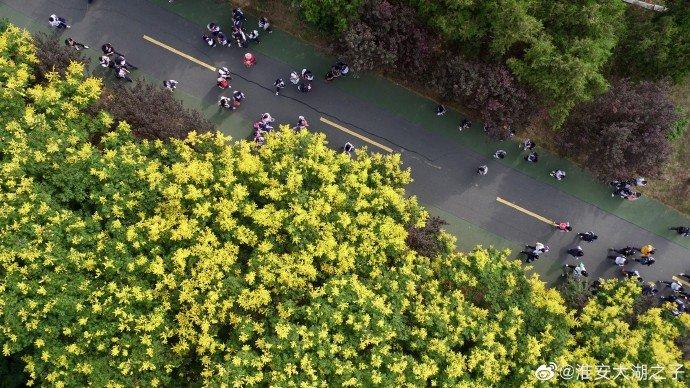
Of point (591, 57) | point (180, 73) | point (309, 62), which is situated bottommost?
point (180, 73)

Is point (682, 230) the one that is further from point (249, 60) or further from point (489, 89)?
point (249, 60)

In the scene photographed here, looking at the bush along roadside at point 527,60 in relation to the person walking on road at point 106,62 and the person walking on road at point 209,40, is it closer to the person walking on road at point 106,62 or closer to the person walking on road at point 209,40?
the person walking on road at point 209,40

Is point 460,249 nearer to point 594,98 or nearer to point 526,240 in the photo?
point 526,240

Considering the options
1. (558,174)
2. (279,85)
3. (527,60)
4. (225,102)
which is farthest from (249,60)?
(558,174)

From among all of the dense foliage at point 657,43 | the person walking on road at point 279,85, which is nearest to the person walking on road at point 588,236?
the dense foliage at point 657,43

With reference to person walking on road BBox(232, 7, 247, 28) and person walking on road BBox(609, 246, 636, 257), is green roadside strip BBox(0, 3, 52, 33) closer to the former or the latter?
person walking on road BBox(232, 7, 247, 28)

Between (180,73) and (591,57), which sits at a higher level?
(591,57)

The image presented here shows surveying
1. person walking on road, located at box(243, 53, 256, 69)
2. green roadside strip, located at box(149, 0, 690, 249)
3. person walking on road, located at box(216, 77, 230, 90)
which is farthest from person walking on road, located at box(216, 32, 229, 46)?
person walking on road, located at box(216, 77, 230, 90)

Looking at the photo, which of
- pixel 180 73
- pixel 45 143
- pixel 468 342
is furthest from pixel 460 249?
pixel 45 143
